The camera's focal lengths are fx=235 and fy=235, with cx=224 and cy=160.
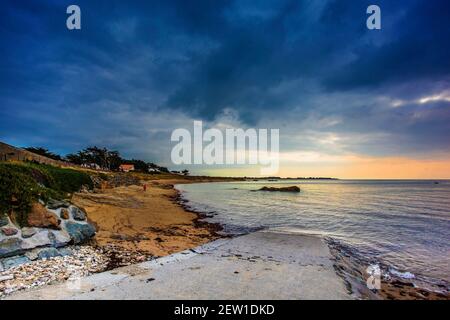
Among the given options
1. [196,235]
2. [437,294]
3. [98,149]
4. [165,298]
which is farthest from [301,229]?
[98,149]

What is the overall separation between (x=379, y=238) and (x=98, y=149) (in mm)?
121651

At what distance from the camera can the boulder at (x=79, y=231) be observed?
25.6 ft

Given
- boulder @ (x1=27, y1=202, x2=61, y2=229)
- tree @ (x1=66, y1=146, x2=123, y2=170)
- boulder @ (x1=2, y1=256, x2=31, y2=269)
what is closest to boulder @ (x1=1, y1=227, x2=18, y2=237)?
boulder @ (x1=27, y1=202, x2=61, y2=229)

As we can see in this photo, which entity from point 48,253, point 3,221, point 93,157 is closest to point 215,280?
point 48,253

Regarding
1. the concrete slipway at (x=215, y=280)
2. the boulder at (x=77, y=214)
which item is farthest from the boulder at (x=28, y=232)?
the concrete slipway at (x=215, y=280)

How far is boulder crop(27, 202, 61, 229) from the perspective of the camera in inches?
275

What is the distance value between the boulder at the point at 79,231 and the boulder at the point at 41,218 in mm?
453

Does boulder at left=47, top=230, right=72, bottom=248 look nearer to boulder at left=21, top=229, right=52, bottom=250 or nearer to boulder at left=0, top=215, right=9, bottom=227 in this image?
boulder at left=21, top=229, right=52, bottom=250

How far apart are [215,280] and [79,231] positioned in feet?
18.6

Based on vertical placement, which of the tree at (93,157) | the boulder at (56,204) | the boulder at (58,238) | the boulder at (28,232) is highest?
the tree at (93,157)

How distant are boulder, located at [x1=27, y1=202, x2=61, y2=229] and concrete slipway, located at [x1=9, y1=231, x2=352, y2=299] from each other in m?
3.07

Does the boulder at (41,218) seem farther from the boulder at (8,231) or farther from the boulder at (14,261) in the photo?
the boulder at (14,261)

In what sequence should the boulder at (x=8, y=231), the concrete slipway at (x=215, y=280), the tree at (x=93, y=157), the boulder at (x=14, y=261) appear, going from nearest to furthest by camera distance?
the concrete slipway at (x=215, y=280)
the boulder at (x=14, y=261)
the boulder at (x=8, y=231)
the tree at (x=93, y=157)
